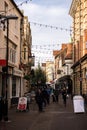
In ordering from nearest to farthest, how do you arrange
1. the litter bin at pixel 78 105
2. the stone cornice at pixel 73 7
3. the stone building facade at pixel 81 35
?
the litter bin at pixel 78 105 → the stone building facade at pixel 81 35 → the stone cornice at pixel 73 7

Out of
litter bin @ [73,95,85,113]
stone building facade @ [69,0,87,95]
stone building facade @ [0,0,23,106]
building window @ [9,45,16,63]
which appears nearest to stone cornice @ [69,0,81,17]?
stone building facade @ [69,0,87,95]

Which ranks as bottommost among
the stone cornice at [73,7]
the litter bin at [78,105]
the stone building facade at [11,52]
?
the litter bin at [78,105]

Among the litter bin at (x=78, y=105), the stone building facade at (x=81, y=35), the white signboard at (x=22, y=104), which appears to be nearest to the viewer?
the litter bin at (x=78, y=105)

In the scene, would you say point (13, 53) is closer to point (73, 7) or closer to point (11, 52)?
point (11, 52)

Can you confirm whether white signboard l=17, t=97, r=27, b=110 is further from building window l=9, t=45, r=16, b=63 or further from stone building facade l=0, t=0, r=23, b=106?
building window l=9, t=45, r=16, b=63

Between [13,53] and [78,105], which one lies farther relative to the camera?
[13,53]

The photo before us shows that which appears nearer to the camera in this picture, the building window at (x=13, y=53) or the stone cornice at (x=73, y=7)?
the building window at (x=13, y=53)

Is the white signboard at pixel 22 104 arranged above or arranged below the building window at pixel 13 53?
below

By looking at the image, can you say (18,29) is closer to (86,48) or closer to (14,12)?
(14,12)

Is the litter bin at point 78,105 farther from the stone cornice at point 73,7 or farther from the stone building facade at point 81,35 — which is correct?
the stone cornice at point 73,7

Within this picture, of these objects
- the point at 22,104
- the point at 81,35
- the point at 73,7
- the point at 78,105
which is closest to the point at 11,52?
the point at 22,104

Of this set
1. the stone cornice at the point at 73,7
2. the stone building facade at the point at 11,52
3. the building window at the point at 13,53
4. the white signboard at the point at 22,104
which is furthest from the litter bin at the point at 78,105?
the stone cornice at the point at 73,7

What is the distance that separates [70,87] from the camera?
83.2 metres

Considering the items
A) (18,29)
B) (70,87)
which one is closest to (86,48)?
(18,29)
